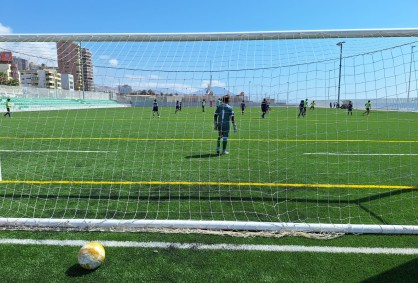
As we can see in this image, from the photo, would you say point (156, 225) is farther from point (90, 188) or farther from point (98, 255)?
point (90, 188)

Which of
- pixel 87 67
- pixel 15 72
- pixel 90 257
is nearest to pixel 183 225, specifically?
pixel 90 257

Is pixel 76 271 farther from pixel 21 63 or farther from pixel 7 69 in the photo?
pixel 7 69

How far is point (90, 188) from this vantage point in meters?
6.22

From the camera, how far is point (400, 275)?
10.6 feet

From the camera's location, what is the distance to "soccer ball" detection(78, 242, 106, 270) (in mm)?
3348

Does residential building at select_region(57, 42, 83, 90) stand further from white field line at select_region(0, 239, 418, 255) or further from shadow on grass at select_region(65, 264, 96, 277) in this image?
shadow on grass at select_region(65, 264, 96, 277)

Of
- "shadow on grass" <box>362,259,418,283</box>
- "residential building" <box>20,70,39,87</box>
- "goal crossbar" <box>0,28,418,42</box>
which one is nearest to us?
"shadow on grass" <box>362,259,418,283</box>

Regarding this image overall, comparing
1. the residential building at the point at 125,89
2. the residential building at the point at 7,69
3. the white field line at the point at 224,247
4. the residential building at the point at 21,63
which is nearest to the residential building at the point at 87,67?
the residential building at the point at 125,89

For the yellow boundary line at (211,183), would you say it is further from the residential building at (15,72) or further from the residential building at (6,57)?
the residential building at (6,57)

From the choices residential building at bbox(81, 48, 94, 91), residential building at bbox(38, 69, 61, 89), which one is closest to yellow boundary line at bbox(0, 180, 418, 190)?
residential building at bbox(81, 48, 94, 91)

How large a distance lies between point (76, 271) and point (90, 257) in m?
0.21

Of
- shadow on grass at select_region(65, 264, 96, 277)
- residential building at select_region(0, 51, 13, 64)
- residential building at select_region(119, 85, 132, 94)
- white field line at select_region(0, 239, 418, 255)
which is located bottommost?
shadow on grass at select_region(65, 264, 96, 277)

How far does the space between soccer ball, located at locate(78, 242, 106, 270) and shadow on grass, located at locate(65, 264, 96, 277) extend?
0.04 meters

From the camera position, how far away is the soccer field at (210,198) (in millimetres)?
3406
